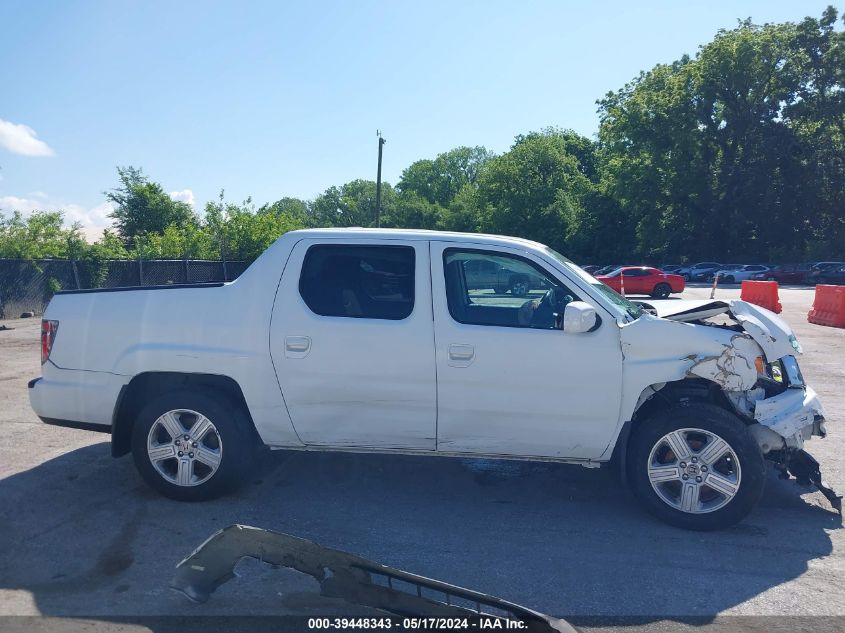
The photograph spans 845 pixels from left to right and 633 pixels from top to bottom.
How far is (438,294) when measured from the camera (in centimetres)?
496

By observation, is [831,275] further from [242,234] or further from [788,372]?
[788,372]

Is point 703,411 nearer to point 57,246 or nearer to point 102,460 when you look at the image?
point 102,460

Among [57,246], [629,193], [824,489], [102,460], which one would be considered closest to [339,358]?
[102,460]

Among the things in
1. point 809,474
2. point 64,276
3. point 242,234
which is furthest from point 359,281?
point 242,234

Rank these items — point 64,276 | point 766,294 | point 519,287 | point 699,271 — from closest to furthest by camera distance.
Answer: point 519,287, point 766,294, point 64,276, point 699,271

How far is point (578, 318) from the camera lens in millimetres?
4609

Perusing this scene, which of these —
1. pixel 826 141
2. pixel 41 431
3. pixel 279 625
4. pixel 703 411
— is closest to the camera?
pixel 279 625

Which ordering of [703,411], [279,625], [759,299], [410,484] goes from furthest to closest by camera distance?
[759,299] → [410,484] → [703,411] → [279,625]

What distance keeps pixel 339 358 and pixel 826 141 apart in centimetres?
5781

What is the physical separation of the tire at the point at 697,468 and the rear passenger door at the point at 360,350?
57.0 inches

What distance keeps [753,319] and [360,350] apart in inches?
109

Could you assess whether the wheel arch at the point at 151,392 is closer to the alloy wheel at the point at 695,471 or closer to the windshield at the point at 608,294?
the windshield at the point at 608,294

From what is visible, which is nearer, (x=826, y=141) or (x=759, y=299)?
(x=759, y=299)

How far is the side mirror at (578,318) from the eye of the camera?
4.61m
